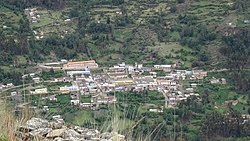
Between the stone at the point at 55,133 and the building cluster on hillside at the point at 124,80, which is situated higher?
the stone at the point at 55,133

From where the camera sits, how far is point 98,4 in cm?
5072

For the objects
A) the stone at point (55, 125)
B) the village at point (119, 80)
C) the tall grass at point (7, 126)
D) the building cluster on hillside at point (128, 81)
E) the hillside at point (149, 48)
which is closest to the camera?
the tall grass at point (7, 126)

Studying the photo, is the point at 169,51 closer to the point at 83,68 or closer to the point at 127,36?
the point at 127,36

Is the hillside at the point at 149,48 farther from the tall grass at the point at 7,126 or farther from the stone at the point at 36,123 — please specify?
the tall grass at the point at 7,126

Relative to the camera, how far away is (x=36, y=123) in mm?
6305

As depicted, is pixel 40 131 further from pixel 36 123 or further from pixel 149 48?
pixel 149 48

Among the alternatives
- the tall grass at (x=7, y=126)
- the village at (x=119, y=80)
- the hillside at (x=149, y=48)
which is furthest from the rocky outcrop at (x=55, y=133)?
the village at (x=119, y=80)

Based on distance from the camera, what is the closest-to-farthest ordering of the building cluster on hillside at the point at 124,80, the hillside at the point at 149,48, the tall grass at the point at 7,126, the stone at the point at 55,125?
1. the tall grass at the point at 7,126
2. the stone at the point at 55,125
3. the hillside at the point at 149,48
4. the building cluster on hillside at the point at 124,80

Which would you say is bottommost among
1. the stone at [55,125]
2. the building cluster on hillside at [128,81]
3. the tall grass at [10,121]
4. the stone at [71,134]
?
the building cluster on hillside at [128,81]

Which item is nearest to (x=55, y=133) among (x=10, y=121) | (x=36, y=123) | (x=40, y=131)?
(x=40, y=131)

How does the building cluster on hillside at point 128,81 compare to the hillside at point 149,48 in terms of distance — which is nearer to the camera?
the hillside at point 149,48

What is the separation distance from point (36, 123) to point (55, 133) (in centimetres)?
30

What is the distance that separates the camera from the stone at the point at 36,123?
6.21 m

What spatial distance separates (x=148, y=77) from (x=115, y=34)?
10.0m
